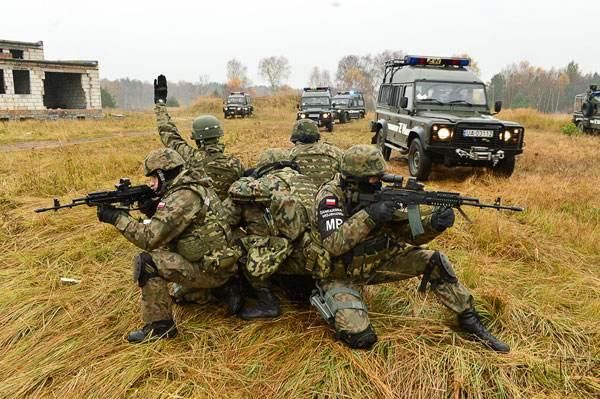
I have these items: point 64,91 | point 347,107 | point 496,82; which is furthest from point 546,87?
point 64,91

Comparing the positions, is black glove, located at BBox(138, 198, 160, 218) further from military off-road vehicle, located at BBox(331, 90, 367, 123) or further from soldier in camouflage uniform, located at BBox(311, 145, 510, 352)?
military off-road vehicle, located at BBox(331, 90, 367, 123)

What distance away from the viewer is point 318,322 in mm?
3246

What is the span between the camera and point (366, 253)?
3.11 metres

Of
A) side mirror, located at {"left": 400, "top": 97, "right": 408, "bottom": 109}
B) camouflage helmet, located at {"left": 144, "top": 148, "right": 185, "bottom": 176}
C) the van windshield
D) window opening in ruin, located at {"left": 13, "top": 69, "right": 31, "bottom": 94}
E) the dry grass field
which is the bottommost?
the dry grass field

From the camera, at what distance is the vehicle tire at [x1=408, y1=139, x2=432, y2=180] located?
770 centimetres

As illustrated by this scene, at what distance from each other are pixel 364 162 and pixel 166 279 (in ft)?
5.03

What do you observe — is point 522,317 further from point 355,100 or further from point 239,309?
point 355,100

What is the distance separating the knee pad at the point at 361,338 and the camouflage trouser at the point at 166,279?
94 cm

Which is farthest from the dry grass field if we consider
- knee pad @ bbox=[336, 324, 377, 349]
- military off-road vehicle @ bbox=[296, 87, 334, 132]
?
military off-road vehicle @ bbox=[296, 87, 334, 132]

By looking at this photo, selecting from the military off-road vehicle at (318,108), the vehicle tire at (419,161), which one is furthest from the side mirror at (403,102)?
the military off-road vehicle at (318,108)

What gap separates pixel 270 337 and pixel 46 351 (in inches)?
56.7

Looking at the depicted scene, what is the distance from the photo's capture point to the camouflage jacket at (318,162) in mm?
4953

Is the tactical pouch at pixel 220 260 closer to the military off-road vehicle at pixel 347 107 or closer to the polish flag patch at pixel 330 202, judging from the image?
the polish flag patch at pixel 330 202

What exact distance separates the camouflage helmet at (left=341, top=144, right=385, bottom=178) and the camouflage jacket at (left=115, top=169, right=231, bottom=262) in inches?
38.5
